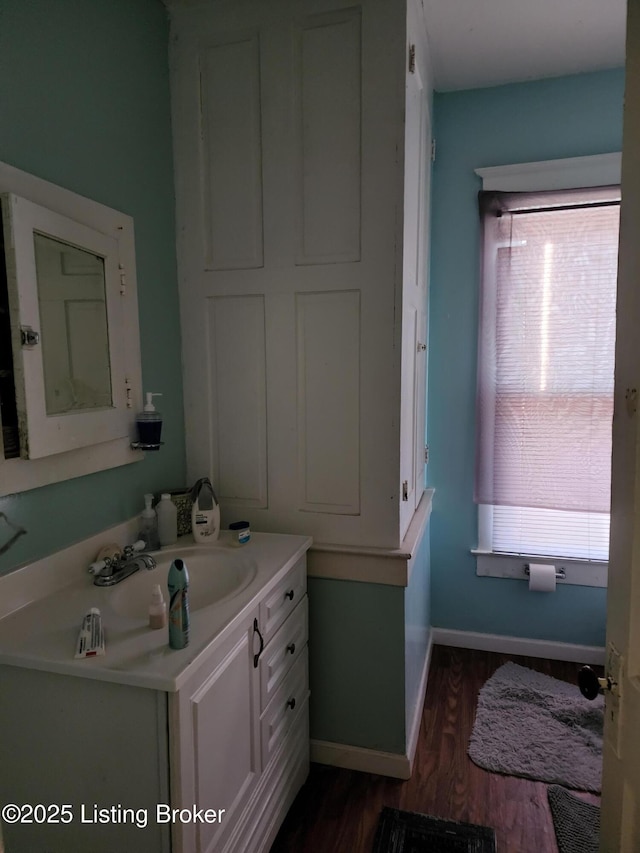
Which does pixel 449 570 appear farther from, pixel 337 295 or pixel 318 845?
pixel 337 295

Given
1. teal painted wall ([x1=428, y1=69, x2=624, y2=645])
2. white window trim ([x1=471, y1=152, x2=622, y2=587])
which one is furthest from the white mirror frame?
white window trim ([x1=471, y1=152, x2=622, y2=587])

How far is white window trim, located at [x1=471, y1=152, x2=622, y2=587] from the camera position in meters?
2.31

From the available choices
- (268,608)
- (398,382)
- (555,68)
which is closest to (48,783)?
(268,608)

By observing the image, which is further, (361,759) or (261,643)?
(361,759)

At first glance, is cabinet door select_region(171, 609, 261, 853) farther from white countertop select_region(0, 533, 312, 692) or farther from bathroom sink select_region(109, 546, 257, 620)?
bathroom sink select_region(109, 546, 257, 620)

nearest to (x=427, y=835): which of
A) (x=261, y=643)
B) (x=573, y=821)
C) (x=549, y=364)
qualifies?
(x=573, y=821)

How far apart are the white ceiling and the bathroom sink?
202 cm

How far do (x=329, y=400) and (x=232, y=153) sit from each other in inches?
35.5

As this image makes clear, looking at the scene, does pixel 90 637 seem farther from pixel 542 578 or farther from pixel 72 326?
pixel 542 578

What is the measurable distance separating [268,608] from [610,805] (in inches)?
34.0

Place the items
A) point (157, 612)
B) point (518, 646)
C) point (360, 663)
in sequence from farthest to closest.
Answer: point (518, 646) → point (360, 663) → point (157, 612)

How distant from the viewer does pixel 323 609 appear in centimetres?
188

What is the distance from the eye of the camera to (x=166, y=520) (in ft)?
5.54

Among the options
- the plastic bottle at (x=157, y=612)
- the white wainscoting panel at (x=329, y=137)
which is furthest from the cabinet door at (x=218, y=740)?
the white wainscoting panel at (x=329, y=137)
